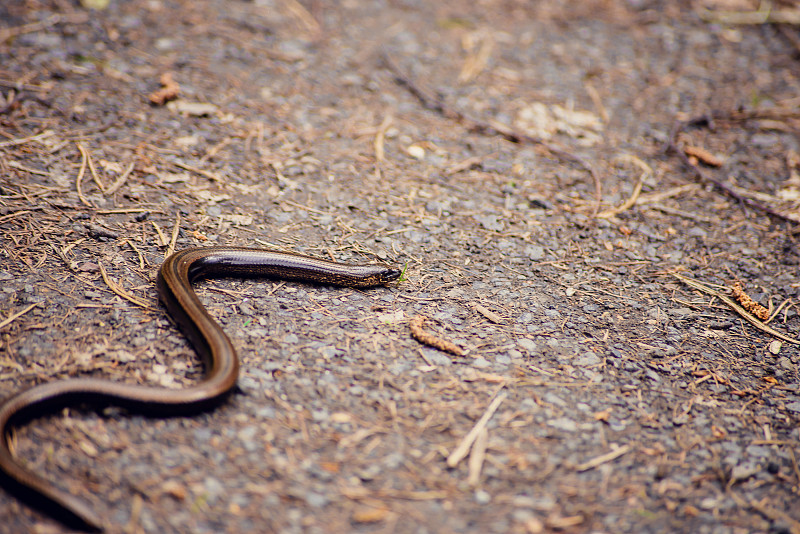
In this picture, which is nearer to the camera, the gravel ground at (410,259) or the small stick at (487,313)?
the gravel ground at (410,259)

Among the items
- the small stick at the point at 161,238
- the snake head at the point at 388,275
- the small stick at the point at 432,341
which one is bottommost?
the small stick at the point at 432,341

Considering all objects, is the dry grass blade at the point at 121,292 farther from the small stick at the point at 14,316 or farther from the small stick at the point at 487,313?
the small stick at the point at 487,313

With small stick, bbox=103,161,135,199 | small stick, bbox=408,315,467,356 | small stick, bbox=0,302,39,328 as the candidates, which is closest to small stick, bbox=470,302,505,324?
small stick, bbox=408,315,467,356

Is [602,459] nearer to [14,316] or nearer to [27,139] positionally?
[14,316]

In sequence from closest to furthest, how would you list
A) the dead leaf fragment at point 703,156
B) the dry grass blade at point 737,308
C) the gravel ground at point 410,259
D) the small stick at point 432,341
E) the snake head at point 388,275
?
the gravel ground at point 410,259 < the small stick at point 432,341 < the dry grass blade at point 737,308 < the snake head at point 388,275 < the dead leaf fragment at point 703,156

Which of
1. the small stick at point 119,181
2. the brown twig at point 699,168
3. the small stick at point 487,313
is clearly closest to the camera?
the small stick at point 487,313

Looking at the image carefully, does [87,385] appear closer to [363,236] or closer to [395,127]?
[363,236]

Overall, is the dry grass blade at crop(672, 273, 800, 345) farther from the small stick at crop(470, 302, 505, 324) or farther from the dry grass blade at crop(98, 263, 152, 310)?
the dry grass blade at crop(98, 263, 152, 310)

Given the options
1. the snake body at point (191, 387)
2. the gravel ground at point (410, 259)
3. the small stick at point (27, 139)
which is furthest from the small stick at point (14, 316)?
the small stick at point (27, 139)
